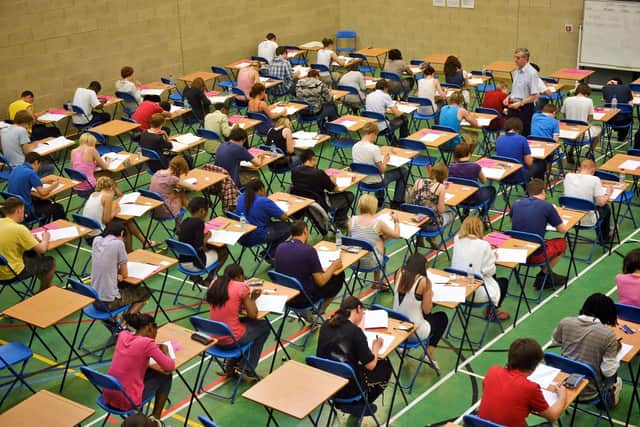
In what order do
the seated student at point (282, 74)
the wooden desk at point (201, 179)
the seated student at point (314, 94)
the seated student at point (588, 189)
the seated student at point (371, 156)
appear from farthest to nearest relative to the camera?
the seated student at point (282, 74), the seated student at point (314, 94), the seated student at point (371, 156), the wooden desk at point (201, 179), the seated student at point (588, 189)

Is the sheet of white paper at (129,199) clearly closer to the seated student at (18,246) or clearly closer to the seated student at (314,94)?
the seated student at (18,246)

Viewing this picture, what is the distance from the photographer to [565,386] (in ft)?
23.5

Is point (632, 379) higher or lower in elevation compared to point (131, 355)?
lower

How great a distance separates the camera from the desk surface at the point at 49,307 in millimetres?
8477

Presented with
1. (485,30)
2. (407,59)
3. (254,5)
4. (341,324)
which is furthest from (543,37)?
(341,324)

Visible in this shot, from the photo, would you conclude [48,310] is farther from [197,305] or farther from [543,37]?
[543,37]

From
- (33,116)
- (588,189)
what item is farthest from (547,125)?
(33,116)

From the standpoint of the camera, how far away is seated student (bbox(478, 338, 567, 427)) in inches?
267

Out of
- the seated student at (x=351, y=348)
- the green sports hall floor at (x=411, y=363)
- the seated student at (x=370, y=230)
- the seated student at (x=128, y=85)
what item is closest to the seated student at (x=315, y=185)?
the green sports hall floor at (x=411, y=363)

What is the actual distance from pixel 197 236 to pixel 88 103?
7.15 m

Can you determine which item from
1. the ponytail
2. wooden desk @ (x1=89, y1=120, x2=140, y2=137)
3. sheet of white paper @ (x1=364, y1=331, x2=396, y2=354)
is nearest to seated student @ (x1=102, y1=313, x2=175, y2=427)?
the ponytail

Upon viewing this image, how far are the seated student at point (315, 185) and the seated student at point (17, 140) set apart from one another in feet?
15.7

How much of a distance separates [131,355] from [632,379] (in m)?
4.84

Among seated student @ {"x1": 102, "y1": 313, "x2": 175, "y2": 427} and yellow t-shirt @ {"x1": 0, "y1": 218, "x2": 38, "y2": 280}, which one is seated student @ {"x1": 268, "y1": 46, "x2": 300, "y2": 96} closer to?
yellow t-shirt @ {"x1": 0, "y1": 218, "x2": 38, "y2": 280}
